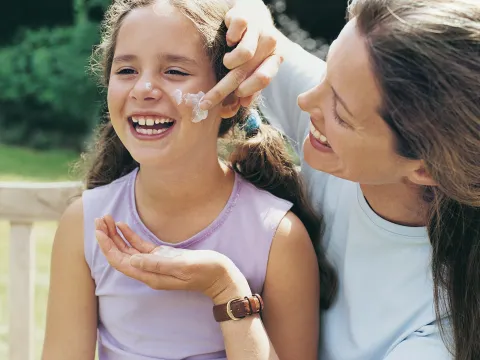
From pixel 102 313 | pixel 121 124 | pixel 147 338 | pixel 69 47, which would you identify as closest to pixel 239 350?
pixel 147 338

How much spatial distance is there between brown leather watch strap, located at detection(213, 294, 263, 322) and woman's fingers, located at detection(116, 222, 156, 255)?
249 millimetres

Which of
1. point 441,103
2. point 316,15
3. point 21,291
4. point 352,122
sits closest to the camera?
point 441,103

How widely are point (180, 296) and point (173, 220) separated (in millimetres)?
231

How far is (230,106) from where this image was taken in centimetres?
234

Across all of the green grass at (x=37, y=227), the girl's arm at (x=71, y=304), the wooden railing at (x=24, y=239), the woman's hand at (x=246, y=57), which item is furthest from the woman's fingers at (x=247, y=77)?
the green grass at (x=37, y=227)

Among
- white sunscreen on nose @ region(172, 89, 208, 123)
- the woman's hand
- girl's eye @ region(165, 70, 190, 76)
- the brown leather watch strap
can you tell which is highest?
the woman's hand

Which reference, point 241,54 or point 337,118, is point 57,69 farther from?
point 337,118

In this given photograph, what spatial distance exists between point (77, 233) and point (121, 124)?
0.40m

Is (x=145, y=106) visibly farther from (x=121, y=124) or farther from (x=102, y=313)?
(x=102, y=313)

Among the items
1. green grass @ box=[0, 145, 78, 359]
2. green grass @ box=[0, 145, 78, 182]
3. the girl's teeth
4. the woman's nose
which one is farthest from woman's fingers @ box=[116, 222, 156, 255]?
green grass @ box=[0, 145, 78, 182]

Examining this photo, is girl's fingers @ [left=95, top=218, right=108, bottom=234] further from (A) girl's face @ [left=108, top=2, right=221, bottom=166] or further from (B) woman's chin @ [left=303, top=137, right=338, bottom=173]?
(B) woman's chin @ [left=303, top=137, right=338, bottom=173]

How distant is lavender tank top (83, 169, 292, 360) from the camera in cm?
231

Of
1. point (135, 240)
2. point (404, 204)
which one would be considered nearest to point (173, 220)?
point (135, 240)

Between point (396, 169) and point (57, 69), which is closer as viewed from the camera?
point (396, 169)
